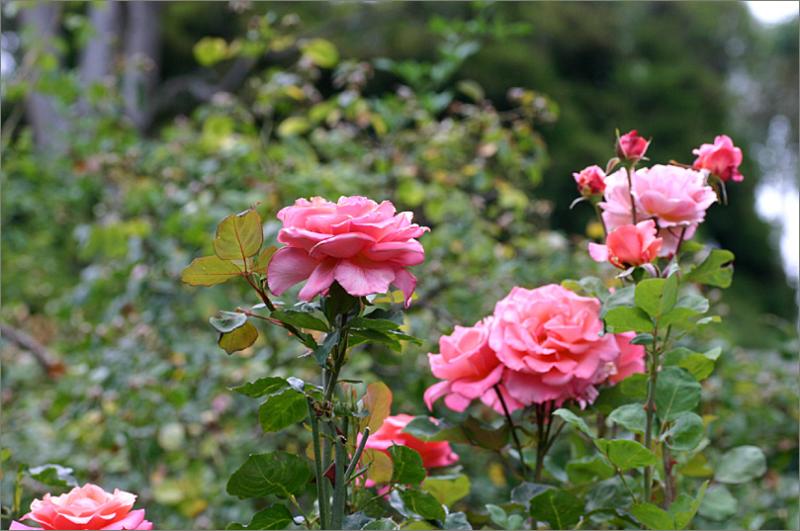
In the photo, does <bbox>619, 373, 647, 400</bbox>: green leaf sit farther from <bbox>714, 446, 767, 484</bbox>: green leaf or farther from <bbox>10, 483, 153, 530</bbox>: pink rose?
<bbox>10, 483, 153, 530</bbox>: pink rose

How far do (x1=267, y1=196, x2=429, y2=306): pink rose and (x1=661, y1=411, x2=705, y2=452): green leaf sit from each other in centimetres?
24

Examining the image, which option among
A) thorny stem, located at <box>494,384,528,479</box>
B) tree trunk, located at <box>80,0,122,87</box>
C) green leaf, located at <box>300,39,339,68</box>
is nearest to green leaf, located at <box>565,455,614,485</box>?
thorny stem, located at <box>494,384,528,479</box>

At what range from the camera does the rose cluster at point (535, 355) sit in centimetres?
62

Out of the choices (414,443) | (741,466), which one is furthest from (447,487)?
(741,466)

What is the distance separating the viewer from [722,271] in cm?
66

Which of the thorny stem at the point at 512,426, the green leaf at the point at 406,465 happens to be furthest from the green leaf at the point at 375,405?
the thorny stem at the point at 512,426

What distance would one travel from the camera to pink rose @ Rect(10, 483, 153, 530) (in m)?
0.50

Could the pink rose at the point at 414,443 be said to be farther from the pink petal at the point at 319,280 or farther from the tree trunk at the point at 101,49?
the tree trunk at the point at 101,49

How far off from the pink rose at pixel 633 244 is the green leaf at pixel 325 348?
0.22 meters

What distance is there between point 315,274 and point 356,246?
0.03m

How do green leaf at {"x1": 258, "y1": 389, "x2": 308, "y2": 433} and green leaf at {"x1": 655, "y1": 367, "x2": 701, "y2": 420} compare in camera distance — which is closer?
green leaf at {"x1": 258, "y1": 389, "x2": 308, "y2": 433}

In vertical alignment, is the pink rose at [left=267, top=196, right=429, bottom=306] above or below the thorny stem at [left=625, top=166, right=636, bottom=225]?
below

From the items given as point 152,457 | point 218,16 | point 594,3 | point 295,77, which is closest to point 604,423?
point 152,457

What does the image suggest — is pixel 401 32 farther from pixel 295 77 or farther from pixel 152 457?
pixel 152 457
